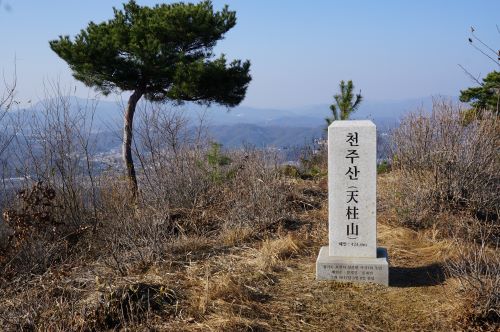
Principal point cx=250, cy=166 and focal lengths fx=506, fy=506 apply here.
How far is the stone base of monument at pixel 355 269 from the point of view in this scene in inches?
168

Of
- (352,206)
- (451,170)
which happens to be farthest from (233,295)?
(451,170)

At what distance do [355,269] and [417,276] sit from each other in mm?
597

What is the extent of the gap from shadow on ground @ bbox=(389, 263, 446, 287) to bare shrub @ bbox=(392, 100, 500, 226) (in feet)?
5.12

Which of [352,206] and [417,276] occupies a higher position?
[352,206]

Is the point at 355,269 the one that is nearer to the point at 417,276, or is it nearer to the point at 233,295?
the point at 417,276

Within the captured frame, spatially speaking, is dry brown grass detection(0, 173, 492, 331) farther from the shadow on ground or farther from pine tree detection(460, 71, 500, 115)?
pine tree detection(460, 71, 500, 115)

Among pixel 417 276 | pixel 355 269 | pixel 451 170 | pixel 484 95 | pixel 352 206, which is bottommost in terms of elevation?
pixel 417 276

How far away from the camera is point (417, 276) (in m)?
4.47

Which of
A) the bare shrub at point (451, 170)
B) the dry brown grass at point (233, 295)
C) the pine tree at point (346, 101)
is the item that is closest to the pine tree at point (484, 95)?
the pine tree at point (346, 101)

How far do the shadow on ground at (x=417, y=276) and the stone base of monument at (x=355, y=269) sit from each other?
0.16 meters

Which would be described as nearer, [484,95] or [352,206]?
[352,206]

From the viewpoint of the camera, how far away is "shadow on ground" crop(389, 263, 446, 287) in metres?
4.30

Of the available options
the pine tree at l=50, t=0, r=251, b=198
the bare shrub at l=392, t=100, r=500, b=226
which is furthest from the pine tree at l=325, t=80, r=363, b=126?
the bare shrub at l=392, t=100, r=500, b=226

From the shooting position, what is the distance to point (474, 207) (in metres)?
6.30
